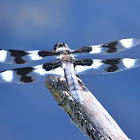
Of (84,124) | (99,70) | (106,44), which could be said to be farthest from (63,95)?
(106,44)

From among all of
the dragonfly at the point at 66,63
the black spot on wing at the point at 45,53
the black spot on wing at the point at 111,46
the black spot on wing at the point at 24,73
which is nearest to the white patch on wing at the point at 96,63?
the dragonfly at the point at 66,63

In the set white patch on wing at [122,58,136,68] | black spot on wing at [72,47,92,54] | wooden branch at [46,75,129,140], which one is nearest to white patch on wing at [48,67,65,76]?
wooden branch at [46,75,129,140]

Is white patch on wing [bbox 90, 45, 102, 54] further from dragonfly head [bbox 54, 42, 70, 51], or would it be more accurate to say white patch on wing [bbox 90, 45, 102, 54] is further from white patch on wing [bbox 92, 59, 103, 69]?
dragonfly head [bbox 54, 42, 70, 51]

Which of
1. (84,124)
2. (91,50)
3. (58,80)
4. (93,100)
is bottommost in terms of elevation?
(84,124)

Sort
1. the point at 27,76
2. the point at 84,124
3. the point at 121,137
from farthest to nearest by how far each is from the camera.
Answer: the point at 27,76
the point at 84,124
the point at 121,137

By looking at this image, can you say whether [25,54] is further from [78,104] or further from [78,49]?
[78,104]

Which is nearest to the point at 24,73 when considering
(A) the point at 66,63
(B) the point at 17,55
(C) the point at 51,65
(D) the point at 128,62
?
(C) the point at 51,65
